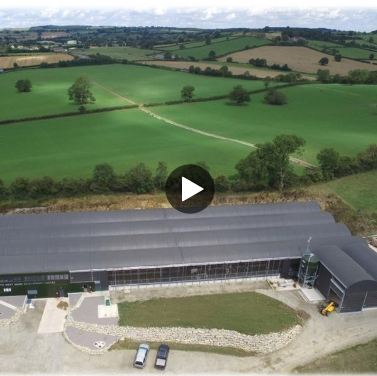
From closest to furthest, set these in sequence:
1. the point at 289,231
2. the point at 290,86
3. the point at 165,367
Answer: the point at 165,367
the point at 289,231
the point at 290,86

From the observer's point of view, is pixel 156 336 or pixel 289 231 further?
pixel 289 231

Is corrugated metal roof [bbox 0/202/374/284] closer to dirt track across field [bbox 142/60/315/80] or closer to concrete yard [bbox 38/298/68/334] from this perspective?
concrete yard [bbox 38/298/68/334]

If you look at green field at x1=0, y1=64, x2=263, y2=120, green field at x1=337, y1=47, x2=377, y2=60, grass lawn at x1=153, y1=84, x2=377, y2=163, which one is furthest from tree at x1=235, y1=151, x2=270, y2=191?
green field at x1=337, y1=47, x2=377, y2=60

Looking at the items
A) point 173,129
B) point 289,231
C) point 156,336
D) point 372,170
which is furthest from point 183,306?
point 173,129

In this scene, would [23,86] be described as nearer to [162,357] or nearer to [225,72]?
[225,72]

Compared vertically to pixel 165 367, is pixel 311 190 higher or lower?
higher

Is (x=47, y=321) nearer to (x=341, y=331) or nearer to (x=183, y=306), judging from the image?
(x=183, y=306)

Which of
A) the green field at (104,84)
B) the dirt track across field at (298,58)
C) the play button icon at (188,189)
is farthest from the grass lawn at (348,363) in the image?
the dirt track across field at (298,58)
